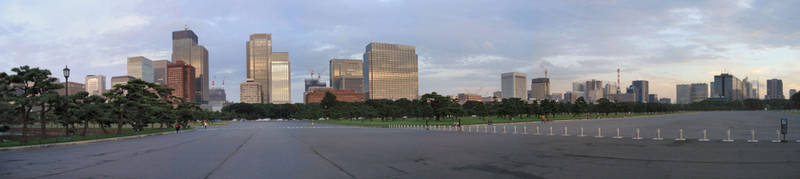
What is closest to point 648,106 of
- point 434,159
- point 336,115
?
point 336,115

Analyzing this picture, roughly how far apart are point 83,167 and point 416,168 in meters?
11.4

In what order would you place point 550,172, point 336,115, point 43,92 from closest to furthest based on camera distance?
point 550,172
point 43,92
point 336,115

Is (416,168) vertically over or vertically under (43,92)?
under

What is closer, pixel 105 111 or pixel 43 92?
pixel 43 92

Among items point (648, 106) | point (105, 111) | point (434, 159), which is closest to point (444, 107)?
point (105, 111)

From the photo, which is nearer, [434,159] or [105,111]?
[434,159]

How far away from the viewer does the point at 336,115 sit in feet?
430

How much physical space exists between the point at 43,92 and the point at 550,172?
37082 millimetres

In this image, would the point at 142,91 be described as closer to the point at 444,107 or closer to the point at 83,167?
the point at 83,167

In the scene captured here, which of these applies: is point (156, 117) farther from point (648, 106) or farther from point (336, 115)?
point (648, 106)

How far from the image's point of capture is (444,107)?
8738 cm

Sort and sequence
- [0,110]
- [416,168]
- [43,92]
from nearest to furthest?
[416,168]
[0,110]
[43,92]

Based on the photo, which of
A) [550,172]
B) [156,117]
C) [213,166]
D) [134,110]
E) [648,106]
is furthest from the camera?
[648,106]

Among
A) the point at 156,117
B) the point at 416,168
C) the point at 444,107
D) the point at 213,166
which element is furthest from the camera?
the point at 444,107
